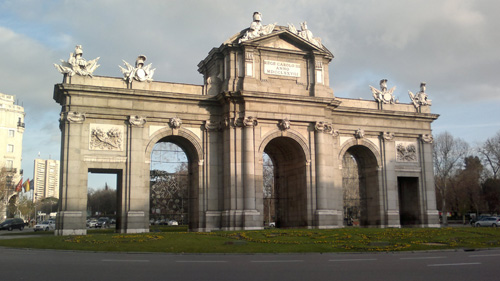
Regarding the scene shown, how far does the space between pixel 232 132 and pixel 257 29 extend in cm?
909

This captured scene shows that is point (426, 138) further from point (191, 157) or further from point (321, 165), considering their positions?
point (191, 157)

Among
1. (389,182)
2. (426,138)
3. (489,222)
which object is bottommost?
(489,222)

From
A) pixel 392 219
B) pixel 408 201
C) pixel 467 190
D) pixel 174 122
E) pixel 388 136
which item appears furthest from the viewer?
pixel 467 190

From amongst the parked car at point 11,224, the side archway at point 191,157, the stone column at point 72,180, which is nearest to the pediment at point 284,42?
the side archway at point 191,157

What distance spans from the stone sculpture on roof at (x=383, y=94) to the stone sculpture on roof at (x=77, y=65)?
2603 cm

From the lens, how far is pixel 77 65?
38.1 metres

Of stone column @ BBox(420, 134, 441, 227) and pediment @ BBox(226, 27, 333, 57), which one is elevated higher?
pediment @ BBox(226, 27, 333, 57)

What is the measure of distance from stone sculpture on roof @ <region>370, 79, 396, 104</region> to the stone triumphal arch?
223 cm

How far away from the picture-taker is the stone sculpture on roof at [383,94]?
158 ft


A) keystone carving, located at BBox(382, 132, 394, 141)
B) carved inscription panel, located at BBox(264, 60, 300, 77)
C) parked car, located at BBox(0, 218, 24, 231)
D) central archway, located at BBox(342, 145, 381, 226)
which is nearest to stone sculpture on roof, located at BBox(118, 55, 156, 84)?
carved inscription panel, located at BBox(264, 60, 300, 77)

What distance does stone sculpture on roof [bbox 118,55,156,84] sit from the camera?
39375 mm

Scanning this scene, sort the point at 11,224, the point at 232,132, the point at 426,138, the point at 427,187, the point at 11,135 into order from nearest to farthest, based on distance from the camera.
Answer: the point at 232,132, the point at 427,187, the point at 426,138, the point at 11,224, the point at 11,135

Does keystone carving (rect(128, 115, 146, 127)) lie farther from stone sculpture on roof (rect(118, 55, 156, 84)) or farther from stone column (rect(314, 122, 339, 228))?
stone column (rect(314, 122, 339, 228))

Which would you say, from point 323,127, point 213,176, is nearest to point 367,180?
point 323,127
